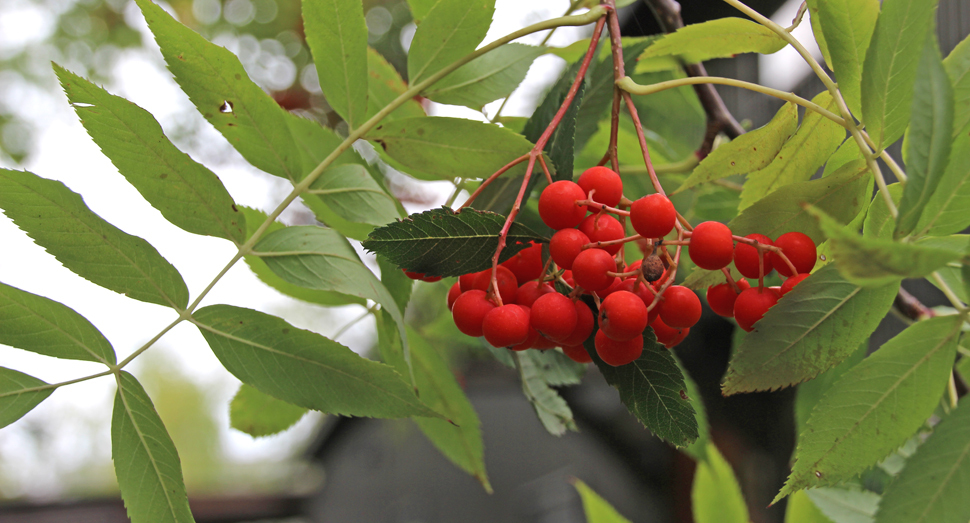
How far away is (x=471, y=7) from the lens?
384 millimetres

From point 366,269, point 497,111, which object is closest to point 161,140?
point 366,269

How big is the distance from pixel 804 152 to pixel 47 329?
1.55ft

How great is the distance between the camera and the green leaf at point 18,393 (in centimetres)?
34

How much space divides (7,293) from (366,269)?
0.20m

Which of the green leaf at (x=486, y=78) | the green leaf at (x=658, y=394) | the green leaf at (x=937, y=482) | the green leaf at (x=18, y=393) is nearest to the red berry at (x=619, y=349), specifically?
the green leaf at (x=658, y=394)

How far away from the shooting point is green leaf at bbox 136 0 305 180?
34 cm

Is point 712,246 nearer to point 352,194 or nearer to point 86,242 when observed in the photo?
point 352,194

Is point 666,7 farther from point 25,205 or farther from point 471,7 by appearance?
point 25,205

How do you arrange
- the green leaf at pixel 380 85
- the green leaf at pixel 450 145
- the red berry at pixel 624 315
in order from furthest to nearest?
the green leaf at pixel 380 85, the green leaf at pixel 450 145, the red berry at pixel 624 315

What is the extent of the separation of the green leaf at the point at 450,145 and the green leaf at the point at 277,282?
108 millimetres

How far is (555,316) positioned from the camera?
0.95ft

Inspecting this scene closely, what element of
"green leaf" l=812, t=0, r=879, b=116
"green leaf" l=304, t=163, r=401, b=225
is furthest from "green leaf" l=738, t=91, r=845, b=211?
"green leaf" l=304, t=163, r=401, b=225

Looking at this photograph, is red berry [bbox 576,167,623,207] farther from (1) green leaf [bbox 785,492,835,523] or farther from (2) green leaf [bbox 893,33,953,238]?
(1) green leaf [bbox 785,492,835,523]

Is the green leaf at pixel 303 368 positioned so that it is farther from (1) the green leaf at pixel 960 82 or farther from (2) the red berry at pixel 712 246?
(1) the green leaf at pixel 960 82
